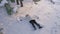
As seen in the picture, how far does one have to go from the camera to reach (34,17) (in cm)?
179

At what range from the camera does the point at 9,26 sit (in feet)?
5.53

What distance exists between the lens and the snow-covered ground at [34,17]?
5.25ft

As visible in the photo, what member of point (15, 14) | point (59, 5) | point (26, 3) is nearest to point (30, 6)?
point (26, 3)

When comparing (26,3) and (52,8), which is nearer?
(52,8)

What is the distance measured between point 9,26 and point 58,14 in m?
0.60

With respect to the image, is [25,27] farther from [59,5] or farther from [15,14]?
[59,5]

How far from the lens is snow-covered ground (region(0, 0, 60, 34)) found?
160 cm

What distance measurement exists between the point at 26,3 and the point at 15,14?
0.28 meters

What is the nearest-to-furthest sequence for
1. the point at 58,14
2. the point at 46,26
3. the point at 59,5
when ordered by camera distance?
1. the point at 46,26
2. the point at 58,14
3. the point at 59,5

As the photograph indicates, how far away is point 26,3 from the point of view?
6.77 feet

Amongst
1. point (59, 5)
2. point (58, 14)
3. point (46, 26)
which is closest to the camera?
point (46, 26)

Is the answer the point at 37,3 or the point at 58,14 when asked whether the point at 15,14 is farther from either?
the point at 58,14

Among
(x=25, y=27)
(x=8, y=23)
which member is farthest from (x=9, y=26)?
(x=25, y=27)

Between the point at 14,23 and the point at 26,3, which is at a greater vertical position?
the point at 26,3
